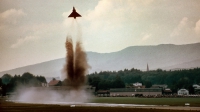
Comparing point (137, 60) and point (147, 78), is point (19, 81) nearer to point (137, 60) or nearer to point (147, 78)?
point (147, 78)

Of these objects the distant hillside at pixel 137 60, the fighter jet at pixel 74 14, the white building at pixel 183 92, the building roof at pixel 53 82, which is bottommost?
the white building at pixel 183 92

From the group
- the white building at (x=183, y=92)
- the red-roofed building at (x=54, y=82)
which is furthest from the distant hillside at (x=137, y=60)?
the white building at (x=183, y=92)

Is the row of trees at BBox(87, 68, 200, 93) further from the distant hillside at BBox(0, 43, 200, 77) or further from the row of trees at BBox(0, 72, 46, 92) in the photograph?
the row of trees at BBox(0, 72, 46, 92)

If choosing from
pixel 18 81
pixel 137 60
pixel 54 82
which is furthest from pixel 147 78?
pixel 18 81

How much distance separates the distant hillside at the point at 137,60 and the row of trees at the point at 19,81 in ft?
3.74

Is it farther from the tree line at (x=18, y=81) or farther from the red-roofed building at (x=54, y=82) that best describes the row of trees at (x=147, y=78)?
the tree line at (x=18, y=81)

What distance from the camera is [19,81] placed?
48750 mm

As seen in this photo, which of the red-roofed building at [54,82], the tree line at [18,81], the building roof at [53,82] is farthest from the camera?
the building roof at [53,82]

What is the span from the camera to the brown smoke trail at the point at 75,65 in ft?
137

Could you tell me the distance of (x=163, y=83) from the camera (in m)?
59.3

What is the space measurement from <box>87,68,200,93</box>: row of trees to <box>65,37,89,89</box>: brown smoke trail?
4289 mm

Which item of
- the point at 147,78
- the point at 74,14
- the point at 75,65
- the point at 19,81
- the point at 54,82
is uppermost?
the point at 74,14

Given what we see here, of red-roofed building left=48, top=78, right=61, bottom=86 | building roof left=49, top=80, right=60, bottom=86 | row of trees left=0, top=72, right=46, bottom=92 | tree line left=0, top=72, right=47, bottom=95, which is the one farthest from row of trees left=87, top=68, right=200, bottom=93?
tree line left=0, top=72, right=47, bottom=95

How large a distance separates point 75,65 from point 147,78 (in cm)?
2580
